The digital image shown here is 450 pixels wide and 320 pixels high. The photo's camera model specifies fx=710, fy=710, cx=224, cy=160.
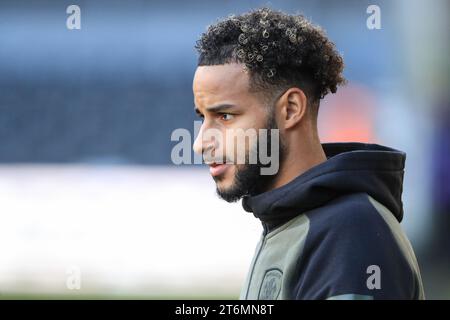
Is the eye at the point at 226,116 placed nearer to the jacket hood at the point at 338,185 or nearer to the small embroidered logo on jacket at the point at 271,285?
the jacket hood at the point at 338,185

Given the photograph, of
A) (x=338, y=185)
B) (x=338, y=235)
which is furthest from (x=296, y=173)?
(x=338, y=235)

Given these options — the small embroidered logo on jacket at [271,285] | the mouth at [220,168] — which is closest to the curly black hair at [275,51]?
the mouth at [220,168]

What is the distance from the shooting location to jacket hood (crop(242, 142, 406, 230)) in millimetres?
1684

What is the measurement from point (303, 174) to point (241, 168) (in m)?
0.17

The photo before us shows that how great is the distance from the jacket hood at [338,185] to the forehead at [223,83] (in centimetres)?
27

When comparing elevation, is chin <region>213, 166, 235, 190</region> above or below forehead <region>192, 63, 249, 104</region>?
below

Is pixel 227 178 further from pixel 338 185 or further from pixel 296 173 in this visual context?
pixel 338 185

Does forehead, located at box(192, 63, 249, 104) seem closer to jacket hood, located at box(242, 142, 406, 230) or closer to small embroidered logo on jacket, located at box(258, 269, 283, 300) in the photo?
jacket hood, located at box(242, 142, 406, 230)

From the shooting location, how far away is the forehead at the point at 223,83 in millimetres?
1786

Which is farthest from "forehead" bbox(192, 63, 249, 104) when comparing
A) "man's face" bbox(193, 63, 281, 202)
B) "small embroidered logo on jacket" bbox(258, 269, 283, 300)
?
"small embroidered logo on jacket" bbox(258, 269, 283, 300)

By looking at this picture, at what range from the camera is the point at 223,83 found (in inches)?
70.4

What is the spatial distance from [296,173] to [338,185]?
0.16m
